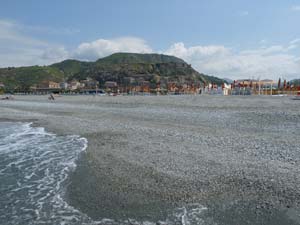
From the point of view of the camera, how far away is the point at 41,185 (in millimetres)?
7039

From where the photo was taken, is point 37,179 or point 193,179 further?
point 37,179

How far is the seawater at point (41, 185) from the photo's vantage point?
5.04 metres

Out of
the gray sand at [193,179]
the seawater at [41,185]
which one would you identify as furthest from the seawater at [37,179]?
the gray sand at [193,179]

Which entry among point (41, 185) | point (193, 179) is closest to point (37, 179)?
point (41, 185)

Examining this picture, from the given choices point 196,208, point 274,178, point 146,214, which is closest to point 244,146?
point 274,178

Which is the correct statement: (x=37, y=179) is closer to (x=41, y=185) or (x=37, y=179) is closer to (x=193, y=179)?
(x=41, y=185)

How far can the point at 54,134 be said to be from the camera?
591 inches

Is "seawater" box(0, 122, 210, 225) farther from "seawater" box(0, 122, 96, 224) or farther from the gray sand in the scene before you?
the gray sand

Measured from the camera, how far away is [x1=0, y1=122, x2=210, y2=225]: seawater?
16.5 ft

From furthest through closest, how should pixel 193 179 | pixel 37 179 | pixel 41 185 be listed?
1. pixel 37 179
2. pixel 41 185
3. pixel 193 179

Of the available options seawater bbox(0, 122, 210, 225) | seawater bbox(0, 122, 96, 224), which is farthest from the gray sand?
seawater bbox(0, 122, 96, 224)

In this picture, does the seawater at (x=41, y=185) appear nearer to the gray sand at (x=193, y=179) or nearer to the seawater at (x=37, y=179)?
the seawater at (x=37, y=179)

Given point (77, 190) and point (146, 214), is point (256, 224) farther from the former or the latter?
point (77, 190)

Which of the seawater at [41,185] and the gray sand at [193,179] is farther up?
the gray sand at [193,179]
